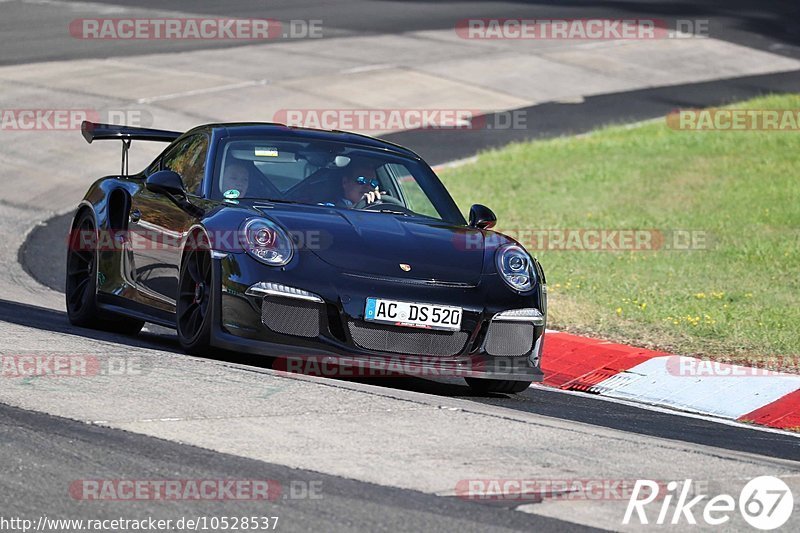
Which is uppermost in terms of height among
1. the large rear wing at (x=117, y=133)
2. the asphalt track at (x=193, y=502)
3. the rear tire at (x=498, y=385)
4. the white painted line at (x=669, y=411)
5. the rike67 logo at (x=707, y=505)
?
the large rear wing at (x=117, y=133)

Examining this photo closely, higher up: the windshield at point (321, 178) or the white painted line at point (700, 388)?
the windshield at point (321, 178)

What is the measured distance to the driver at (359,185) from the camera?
8336 mm

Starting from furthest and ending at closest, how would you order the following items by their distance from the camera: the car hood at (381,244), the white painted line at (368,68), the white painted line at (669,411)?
the white painted line at (368,68) < the white painted line at (669,411) < the car hood at (381,244)

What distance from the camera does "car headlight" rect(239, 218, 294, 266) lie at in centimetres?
727

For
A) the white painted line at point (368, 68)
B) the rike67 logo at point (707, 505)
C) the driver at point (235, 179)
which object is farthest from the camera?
the white painted line at point (368, 68)

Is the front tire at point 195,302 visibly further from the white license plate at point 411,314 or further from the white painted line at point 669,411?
the white painted line at point 669,411

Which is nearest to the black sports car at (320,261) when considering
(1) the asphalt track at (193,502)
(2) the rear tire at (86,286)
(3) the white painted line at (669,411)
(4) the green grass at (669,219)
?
(2) the rear tire at (86,286)

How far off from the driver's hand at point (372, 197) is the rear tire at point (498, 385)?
1.18 metres

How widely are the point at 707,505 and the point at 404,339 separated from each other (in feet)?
8.10

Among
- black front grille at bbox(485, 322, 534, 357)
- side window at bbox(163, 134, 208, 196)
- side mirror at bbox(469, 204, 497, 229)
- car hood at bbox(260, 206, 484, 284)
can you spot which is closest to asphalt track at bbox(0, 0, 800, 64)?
side window at bbox(163, 134, 208, 196)

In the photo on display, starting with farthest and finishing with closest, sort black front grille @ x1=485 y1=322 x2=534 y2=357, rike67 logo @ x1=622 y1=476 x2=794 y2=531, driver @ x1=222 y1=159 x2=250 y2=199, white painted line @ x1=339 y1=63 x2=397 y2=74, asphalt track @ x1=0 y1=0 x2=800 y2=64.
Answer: asphalt track @ x1=0 y1=0 x2=800 y2=64 < white painted line @ x1=339 y1=63 x2=397 y2=74 < driver @ x1=222 y1=159 x2=250 y2=199 < black front grille @ x1=485 y1=322 x2=534 y2=357 < rike67 logo @ x1=622 y1=476 x2=794 y2=531

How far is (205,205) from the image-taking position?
7.96 m

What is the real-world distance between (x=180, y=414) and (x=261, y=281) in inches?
55.8

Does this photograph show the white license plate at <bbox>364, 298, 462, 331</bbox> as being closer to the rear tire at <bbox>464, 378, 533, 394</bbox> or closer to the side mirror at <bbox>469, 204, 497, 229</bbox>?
the rear tire at <bbox>464, 378, 533, 394</bbox>
